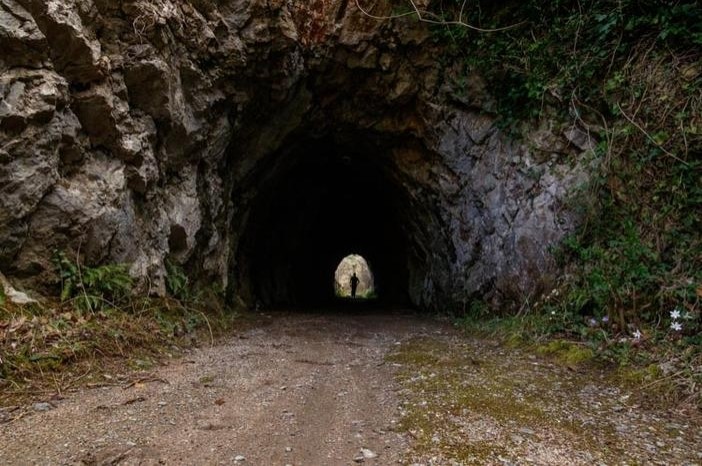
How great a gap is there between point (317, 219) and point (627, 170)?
39.1ft

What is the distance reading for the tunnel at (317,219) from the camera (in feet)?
32.8

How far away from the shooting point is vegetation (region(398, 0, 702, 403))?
13.2 feet

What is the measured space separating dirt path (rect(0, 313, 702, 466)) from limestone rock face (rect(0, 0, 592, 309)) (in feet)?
6.40

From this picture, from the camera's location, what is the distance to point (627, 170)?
16.1 feet

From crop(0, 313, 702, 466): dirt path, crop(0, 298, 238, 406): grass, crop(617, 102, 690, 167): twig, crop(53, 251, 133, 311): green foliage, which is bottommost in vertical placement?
crop(0, 313, 702, 466): dirt path

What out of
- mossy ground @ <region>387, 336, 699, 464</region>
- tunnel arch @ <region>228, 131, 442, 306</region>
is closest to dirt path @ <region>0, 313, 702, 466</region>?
mossy ground @ <region>387, 336, 699, 464</region>

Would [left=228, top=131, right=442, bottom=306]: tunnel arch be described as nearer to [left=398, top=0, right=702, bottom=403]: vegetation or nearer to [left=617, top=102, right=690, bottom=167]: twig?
[left=398, top=0, right=702, bottom=403]: vegetation

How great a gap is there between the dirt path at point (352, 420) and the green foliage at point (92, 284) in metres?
1.01

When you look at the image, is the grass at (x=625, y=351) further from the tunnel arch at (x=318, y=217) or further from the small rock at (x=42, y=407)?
the tunnel arch at (x=318, y=217)

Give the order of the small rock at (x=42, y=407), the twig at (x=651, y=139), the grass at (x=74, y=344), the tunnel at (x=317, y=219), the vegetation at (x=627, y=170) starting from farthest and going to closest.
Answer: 1. the tunnel at (x=317, y=219)
2. the twig at (x=651, y=139)
3. the vegetation at (x=627, y=170)
4. the grass at (x=74, y=344)
5. the small rock at (x=42, y=407)

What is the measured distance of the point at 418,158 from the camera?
353 inches

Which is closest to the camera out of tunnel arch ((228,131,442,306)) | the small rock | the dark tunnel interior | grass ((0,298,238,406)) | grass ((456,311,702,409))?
the small rock

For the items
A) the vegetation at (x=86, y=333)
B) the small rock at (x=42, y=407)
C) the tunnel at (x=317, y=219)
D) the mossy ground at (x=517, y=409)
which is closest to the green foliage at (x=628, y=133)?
the mossy ground at (x=517, y=409)

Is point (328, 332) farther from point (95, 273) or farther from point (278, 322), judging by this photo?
point (95, 273)
